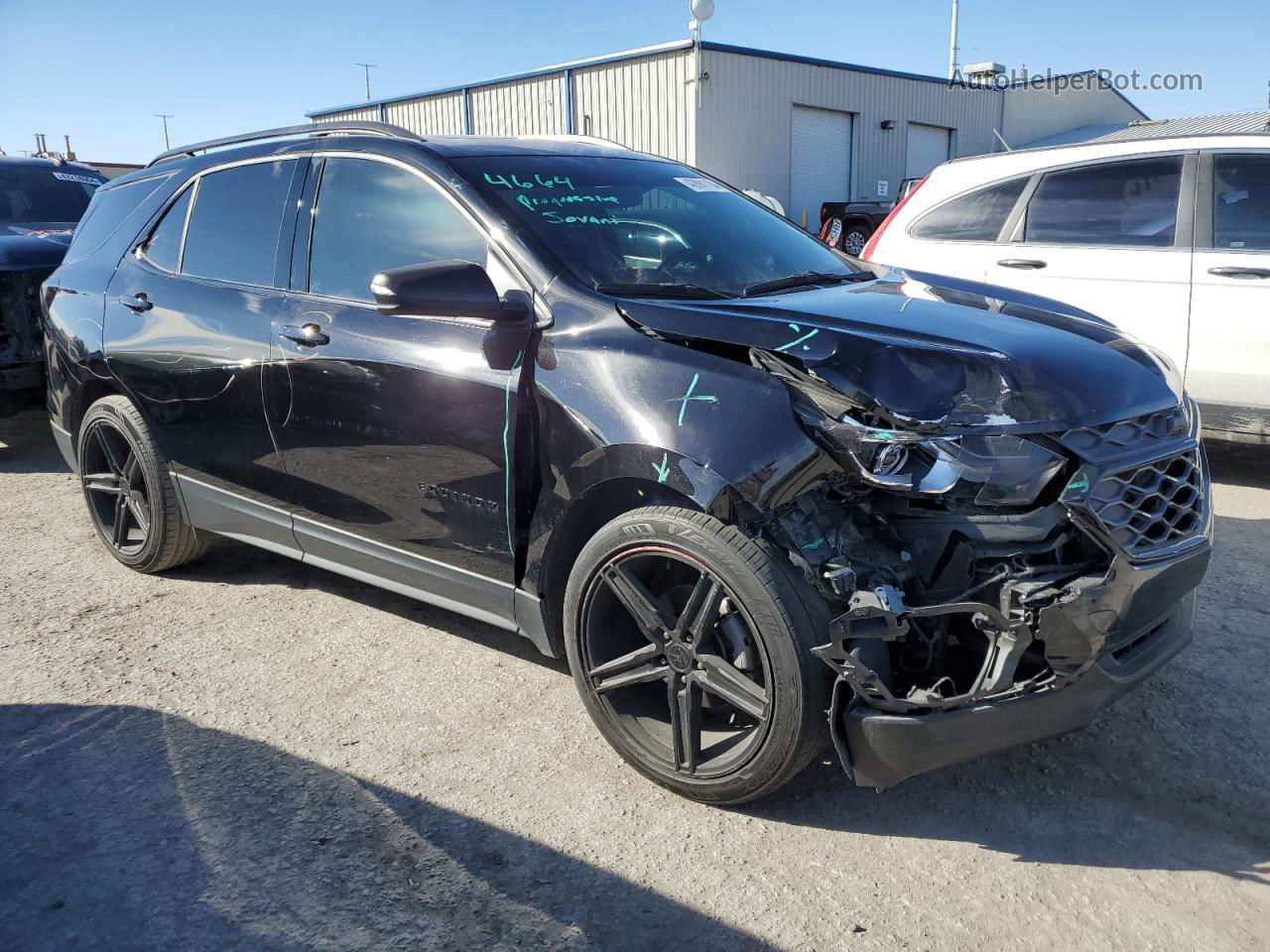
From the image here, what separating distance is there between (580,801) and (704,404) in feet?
3.83

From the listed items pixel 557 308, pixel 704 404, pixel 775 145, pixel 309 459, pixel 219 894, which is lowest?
pixel 219 894

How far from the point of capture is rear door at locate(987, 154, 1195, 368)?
5.46 meters

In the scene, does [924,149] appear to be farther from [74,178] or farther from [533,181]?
[533,181]

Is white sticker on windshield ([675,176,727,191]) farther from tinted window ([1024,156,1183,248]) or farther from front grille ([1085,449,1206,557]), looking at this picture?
tinted window ([1024,156,1183,248])

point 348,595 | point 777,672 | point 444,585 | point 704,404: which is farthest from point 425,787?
point 348,595

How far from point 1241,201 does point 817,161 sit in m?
19.0

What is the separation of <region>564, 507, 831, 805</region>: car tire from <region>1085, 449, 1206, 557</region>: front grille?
2.32 feet

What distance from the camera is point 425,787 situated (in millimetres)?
2867

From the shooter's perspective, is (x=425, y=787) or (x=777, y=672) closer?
(x=777, y=672)

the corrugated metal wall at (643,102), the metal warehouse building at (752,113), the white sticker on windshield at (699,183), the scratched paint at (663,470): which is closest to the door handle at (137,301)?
the white sticker on windshield at (699,183)

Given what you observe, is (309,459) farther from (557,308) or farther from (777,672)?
(777,672)

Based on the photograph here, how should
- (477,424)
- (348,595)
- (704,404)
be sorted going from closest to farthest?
(704,404), (477,424), (348,595)

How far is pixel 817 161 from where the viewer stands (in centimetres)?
2338

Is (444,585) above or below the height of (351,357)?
below
